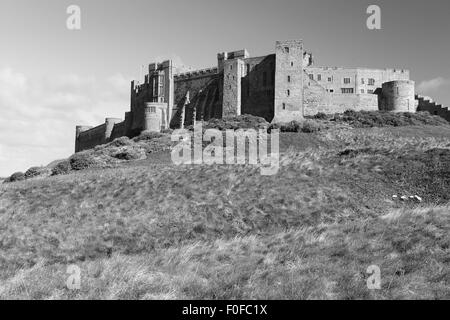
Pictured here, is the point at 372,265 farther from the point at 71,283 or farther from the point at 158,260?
the point at 71,283

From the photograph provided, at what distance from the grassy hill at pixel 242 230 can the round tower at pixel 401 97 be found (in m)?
42.8

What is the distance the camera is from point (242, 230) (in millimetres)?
15461

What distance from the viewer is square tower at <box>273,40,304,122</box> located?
202ft

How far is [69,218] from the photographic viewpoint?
16.8m

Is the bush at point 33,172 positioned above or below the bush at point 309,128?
below

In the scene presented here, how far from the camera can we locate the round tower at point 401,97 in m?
62.6

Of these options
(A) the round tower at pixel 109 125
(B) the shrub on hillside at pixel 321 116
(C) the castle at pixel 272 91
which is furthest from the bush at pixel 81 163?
(A) the round tower at pixel 109 125

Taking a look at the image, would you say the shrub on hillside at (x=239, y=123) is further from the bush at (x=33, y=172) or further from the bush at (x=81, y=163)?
the bush at (x=33, y=172)

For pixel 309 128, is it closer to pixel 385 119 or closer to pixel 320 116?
pixel 385 119

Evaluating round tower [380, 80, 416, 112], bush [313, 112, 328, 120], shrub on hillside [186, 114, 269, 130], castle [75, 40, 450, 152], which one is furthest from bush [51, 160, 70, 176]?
round tower [380, 80, 416, 112]

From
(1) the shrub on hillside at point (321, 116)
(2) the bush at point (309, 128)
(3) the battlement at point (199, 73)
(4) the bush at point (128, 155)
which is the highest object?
(3) the battlement at point (199, 73)
